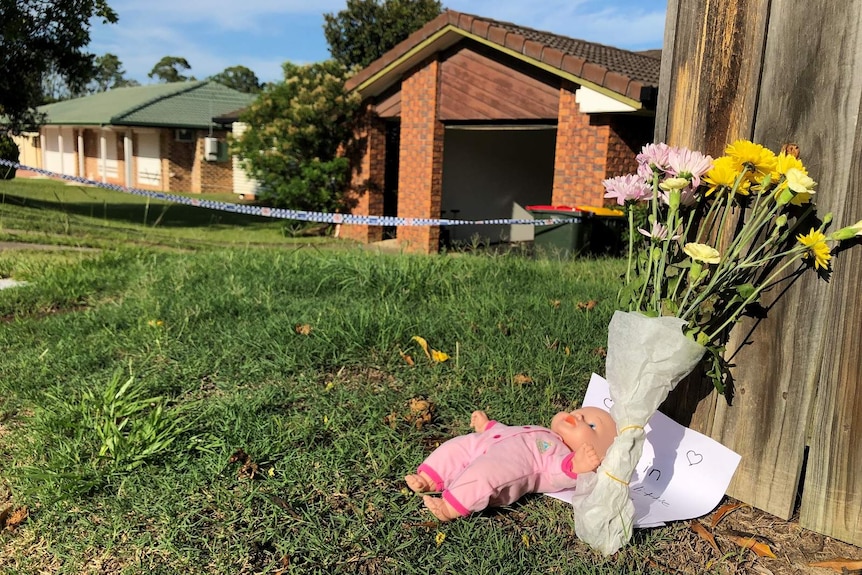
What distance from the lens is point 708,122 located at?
2.55m

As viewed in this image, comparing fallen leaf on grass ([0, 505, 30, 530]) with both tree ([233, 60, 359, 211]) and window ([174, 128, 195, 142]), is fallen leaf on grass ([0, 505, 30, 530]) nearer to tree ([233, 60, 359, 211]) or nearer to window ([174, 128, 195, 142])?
tree ([233, 60, 359, 211])

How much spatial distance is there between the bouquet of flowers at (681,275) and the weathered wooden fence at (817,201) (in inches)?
3.9

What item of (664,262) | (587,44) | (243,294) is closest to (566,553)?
(664,262)

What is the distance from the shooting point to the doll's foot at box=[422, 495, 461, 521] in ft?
7.68

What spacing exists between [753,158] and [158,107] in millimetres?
32942

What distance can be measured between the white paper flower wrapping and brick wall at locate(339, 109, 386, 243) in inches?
543

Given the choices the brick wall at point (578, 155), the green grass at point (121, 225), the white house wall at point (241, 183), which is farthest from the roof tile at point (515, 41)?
the white house wall at point (241, 183)

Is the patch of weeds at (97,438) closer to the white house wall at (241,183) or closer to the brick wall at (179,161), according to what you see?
the white house wall at (241,183)

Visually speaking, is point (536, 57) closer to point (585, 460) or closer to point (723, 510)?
point (723, 510)

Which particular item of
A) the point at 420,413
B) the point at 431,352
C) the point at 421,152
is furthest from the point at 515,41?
the point at 420,413

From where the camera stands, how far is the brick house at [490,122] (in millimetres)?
11234

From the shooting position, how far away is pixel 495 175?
1741cm

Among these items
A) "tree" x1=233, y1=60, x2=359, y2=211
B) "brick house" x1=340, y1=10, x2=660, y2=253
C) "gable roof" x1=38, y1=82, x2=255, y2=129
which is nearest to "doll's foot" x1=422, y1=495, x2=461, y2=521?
"brick house" x1=340, y1=10, x2=660, y2=253

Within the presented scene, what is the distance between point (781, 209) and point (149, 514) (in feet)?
7.65
